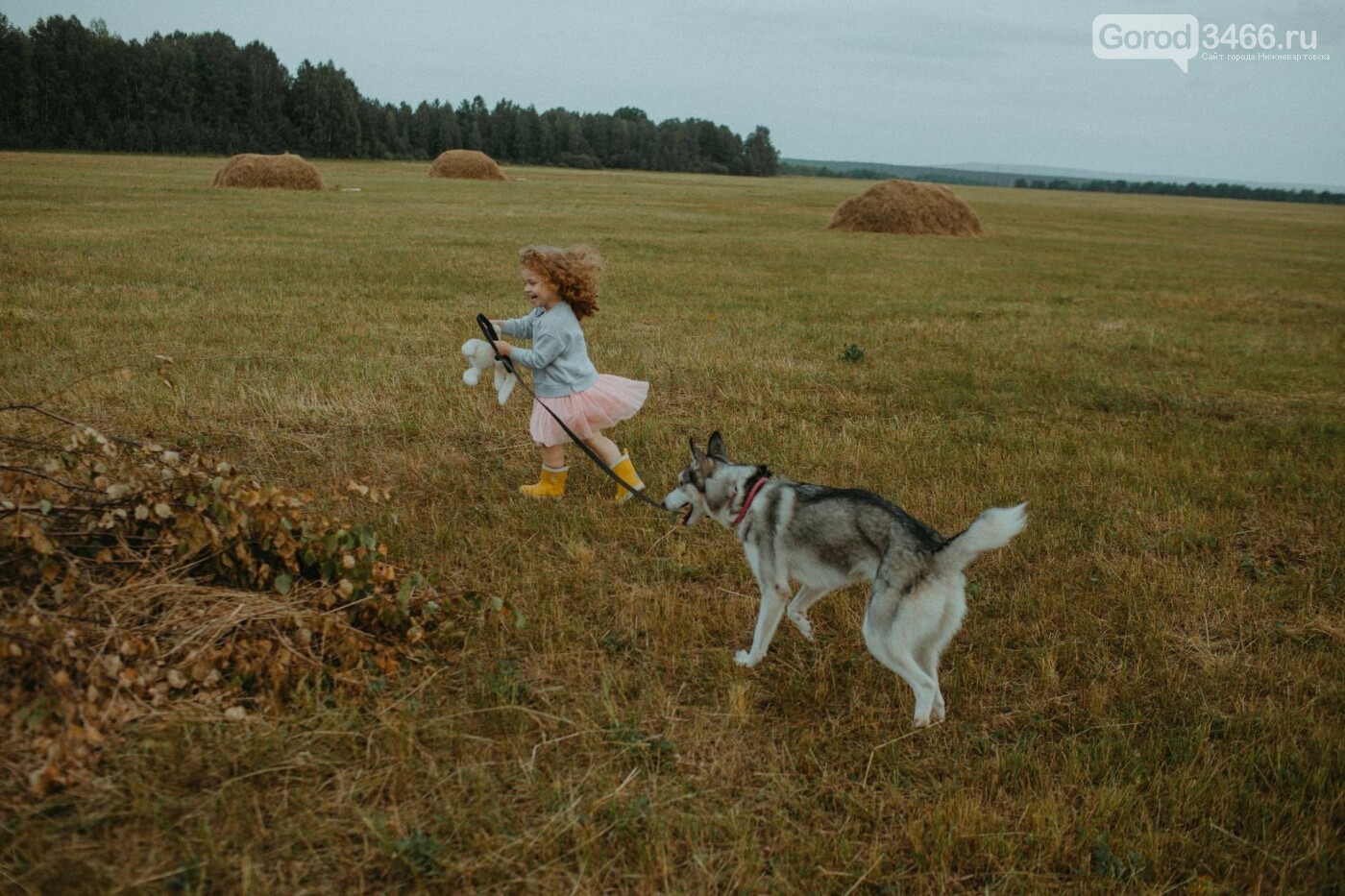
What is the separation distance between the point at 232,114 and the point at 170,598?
107m

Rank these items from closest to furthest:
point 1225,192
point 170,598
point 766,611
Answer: point 170,598
point 766,611
point 1225,192

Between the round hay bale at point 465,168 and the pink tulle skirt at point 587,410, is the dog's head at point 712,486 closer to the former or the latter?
the pink tulle skirt at point 587,410

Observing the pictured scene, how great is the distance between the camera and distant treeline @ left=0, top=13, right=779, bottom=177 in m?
78.6

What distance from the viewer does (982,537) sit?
149 inches

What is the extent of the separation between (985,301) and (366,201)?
25619 mm

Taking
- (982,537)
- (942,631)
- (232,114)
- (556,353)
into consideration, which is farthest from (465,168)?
(982,537)

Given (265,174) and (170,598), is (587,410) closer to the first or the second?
(170,598)

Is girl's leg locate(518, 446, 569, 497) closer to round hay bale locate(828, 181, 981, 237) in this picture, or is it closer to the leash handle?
the leash handle

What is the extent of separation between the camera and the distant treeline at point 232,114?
78.6m

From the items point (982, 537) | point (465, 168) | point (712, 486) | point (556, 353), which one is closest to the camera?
point (982, 537)

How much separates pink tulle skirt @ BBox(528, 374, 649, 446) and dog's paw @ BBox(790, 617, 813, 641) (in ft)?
8.06

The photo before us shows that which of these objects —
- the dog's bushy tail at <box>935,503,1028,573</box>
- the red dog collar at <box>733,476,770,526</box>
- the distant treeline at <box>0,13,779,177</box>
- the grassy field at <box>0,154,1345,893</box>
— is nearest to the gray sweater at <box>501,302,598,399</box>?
the grassy field at <box>0,154,1345,893</box>

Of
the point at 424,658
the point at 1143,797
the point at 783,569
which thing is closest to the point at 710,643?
the point at 783,569

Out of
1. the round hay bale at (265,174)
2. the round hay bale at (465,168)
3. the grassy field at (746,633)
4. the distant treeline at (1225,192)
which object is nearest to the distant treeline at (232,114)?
the round hay bale at (465,168)
